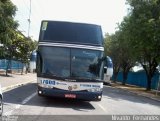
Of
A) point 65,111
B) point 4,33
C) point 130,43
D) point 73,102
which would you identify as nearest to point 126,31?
point 130,43

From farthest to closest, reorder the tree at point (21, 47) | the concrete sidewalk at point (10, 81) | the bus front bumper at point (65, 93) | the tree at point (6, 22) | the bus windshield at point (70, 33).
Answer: the tree at point (21, 47)
the tree at point (6, 22)
the concrete sidewalk at point (10, 81)
the bus windshield at point (70, 33)
the bus front bumper at point (65, 93)

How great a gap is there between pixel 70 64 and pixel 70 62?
3.3 inches

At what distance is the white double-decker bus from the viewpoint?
671 inches

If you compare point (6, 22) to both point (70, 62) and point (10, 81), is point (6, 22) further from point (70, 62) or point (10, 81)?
point (70, 62)

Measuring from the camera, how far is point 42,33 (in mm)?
17750

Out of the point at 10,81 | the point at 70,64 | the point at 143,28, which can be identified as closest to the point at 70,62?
the point at 70,64

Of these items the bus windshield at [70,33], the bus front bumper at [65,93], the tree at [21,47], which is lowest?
the bus front bumper at [65,93]

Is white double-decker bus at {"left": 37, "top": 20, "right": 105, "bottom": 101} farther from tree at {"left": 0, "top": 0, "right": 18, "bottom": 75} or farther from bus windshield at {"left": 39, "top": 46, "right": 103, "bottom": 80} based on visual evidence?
tree at {"left": 0, "top": 0, "right": 18, "bottom": 75}

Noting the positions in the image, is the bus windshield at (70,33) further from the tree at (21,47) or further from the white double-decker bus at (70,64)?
the tree at (21,47)

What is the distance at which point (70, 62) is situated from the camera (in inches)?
675

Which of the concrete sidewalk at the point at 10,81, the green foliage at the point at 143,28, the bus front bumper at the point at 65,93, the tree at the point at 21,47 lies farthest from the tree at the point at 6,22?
the bus front bumper at the point at 65,93

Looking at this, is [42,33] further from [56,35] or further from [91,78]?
[91,78]

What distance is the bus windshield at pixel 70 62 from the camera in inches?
673

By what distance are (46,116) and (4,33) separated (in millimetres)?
27962
